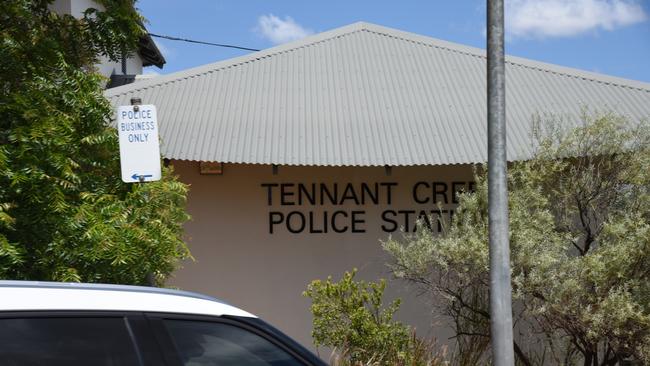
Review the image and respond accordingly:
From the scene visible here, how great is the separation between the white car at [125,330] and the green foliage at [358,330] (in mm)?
5875

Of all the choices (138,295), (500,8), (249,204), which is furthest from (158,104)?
(138,295)

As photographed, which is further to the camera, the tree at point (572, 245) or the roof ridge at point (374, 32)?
the roof ridge at point (374, 32)

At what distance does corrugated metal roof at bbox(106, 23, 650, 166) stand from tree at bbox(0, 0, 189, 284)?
3.09 m

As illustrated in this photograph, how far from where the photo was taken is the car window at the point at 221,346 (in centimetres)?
336

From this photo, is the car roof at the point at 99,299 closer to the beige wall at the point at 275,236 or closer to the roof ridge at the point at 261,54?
the beige wall at the point at 275,236

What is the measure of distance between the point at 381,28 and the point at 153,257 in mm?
7188

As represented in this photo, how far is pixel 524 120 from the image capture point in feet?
37.1

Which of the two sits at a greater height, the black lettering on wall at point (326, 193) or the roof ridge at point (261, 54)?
the roof ridge at point (261, 54)

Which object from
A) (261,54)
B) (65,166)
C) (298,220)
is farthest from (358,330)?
(261,54)

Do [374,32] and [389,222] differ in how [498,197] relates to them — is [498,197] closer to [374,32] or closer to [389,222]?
[389,222]

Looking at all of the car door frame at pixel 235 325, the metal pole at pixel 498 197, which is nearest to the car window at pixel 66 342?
the car door frame at pixel 235 325

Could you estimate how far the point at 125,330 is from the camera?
3.22 m

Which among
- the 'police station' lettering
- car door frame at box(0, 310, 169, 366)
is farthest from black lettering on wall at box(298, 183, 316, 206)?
car door frame at box(0, 310, 169, 366)

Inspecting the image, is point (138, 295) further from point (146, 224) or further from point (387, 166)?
point (387, 166)
